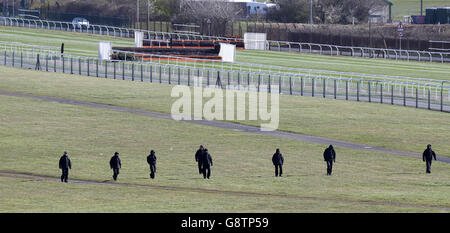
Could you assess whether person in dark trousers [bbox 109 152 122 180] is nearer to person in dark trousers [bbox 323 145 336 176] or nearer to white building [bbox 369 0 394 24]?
person in dark trousers [bbox 323 145 336 176]

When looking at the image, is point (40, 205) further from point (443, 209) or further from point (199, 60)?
point (199, 60)

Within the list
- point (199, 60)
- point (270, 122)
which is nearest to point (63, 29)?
point (199, 60)

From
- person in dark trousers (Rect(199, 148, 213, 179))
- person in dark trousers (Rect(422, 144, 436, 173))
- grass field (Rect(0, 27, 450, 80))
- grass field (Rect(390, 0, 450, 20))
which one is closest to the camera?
person in dark trousers (Rect(199, 148, 213, 179))

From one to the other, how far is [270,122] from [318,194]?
1963 cm

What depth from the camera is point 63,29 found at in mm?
120438

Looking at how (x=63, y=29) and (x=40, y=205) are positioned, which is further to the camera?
(x=63, y=29)

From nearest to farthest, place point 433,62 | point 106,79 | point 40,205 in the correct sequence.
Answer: point 40,205
point 106,79
point 433,62

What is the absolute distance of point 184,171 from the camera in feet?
105

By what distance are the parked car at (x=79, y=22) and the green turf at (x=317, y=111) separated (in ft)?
167

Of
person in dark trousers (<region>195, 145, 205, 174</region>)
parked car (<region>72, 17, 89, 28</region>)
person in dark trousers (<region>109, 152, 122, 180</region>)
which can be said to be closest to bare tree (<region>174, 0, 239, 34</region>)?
parked car (<region>72, 17, 89, 28</region>)

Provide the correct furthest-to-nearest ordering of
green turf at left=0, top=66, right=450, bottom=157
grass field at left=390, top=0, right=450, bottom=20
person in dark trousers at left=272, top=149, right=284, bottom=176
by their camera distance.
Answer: grass field at left=390, top=0, right=450, bottom=20 → green turf at left=0, top=66, right=450, bottom=157 → person in dark trousers at left=272, top=149, right=284, bottom=176

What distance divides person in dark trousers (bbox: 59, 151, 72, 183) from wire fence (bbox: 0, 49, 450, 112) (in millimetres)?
29117

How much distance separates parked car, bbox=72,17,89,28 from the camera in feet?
395

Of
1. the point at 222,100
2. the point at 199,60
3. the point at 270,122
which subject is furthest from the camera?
the point at 199,60
